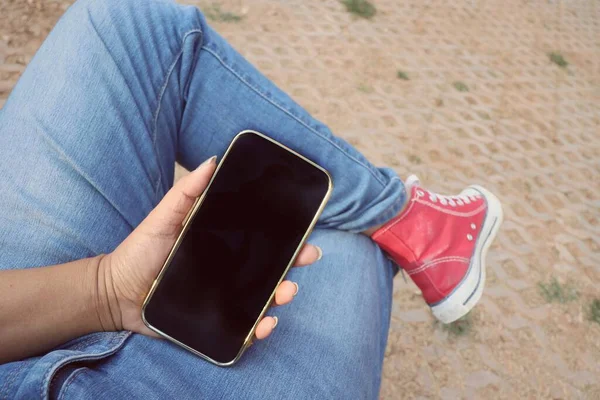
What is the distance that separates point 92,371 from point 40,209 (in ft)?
1.12

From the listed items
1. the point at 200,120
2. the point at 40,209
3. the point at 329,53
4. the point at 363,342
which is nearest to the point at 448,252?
the point at 363,342

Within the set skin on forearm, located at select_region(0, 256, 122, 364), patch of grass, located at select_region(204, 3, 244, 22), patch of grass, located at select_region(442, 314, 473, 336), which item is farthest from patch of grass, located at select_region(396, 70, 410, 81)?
Result: skin on forearm, located at select_region(0, 256, 122, 364)

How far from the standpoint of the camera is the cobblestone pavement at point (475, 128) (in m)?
1.67

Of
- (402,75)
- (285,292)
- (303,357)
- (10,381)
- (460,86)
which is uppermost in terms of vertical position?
(10,381)

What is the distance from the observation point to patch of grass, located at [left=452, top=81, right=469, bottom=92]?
264cm

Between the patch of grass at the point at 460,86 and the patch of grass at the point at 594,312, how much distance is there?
1.39 m

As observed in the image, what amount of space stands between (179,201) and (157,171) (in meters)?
0.29

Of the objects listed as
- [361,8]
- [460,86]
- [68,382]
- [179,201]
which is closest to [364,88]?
[460,86]

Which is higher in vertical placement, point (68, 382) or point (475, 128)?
point (68, 382)

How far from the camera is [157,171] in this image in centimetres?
97

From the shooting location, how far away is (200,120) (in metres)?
0.97

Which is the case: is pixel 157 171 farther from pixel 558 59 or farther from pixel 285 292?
pixel 558 59

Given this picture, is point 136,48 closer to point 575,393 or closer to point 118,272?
point 118,272

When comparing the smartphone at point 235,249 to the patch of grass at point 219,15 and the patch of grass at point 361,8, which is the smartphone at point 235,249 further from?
the patch of grass at point 361,8
